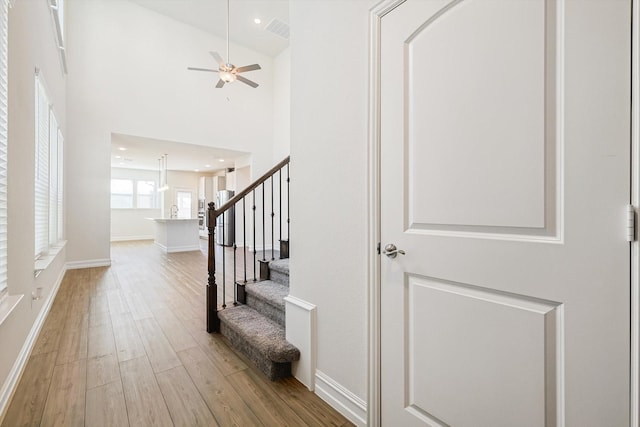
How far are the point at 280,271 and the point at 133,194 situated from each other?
1023 centimetres

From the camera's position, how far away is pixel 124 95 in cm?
548

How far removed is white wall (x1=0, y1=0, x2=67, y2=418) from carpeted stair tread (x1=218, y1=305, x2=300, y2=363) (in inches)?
49.0

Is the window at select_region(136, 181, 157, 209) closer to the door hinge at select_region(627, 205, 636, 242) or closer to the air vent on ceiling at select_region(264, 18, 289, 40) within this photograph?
the air vent on ceiling at select_region(264, 18, 289, 40)

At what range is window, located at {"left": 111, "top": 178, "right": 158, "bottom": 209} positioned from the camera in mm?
10125

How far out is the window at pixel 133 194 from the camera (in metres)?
10.1

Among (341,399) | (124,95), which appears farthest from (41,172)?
(341,399)

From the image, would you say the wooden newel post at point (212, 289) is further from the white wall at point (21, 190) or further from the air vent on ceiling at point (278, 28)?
the air vent on ceiling at point (278, 28)

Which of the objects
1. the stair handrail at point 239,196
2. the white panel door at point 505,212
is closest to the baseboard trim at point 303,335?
the white panel door at point 505,212

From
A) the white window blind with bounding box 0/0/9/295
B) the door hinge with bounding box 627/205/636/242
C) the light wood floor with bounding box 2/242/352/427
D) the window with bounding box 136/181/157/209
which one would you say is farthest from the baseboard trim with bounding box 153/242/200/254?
the door hinge with bounding box 627/205/636/242

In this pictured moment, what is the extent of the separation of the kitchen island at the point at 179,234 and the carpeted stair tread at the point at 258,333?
218 inches

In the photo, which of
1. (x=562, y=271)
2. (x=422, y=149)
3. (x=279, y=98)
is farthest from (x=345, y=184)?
(x=279, y=98)

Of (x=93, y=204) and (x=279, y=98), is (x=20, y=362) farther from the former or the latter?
(x=279, y=98)

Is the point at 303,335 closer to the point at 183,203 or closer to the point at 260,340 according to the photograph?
the point at 260,340

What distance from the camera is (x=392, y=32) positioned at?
127cm
